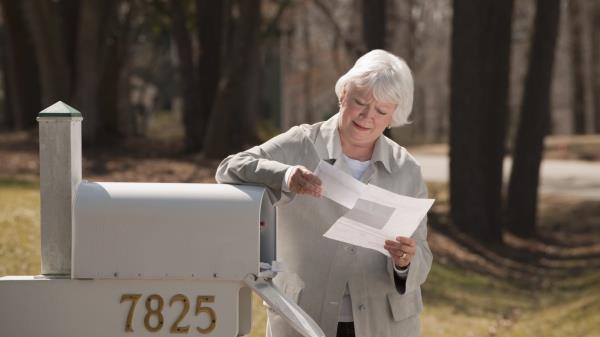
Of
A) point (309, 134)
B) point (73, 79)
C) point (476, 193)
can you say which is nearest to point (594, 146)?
point (476, 193)

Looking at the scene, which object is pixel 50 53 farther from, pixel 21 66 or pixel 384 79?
pixel 384 79

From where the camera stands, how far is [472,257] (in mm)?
17000

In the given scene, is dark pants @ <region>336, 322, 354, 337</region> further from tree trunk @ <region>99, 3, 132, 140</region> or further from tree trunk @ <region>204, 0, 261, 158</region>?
tree trunk @ <region>99, 3, 132, 140</region>

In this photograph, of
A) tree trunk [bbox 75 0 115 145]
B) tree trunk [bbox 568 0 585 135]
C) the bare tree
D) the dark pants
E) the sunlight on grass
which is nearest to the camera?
the dark pants

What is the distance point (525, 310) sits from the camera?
43.1 ft

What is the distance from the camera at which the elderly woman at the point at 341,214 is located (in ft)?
13.5

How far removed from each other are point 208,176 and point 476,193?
4389 millimetres

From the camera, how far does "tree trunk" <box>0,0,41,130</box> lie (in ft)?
76.3

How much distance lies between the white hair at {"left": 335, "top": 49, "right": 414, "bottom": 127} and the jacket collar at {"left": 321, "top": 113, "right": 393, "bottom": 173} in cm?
12

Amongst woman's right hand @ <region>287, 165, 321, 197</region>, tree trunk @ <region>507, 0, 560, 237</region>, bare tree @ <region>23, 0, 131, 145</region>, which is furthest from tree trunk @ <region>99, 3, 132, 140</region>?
woman's right hand @ <region>287, 165, 321, 197</region>

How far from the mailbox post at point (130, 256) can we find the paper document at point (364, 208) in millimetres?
313

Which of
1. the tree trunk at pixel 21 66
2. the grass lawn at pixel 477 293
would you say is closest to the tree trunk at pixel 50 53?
the grass lawn at pixel 477 293

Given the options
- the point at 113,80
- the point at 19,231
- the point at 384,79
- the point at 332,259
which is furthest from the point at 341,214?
the point at 113,80

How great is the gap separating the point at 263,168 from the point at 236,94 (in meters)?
13.7
